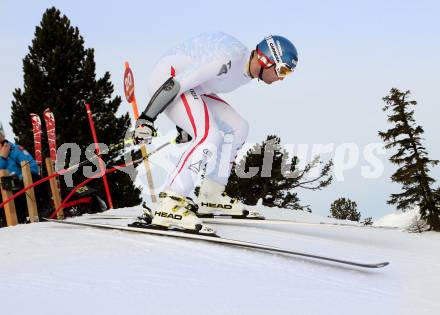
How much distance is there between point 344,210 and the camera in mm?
24406

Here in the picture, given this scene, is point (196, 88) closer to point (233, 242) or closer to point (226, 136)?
point (226, 136)

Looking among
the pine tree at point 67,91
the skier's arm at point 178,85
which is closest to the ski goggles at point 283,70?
the skier's arm at point 178,85

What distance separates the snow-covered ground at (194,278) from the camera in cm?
253

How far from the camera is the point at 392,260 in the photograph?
163 inches

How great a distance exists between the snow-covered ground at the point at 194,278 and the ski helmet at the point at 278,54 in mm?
1536

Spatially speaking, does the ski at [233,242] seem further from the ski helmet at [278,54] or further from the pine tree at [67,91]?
the pine tree at [67,91]

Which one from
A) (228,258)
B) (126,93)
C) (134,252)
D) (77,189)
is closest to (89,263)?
(134,252)

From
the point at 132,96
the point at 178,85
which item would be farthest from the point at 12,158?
the point at 178,85

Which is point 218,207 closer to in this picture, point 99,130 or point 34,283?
point 34,283

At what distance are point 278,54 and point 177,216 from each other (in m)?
1.68

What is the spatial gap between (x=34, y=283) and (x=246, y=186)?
761 inches

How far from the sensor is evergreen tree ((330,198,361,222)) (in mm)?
23953

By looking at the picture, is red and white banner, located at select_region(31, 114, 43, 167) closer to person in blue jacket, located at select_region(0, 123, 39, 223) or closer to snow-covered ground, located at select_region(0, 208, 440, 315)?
person in blue jacket, located at select_region(0, 123, 39, 223)

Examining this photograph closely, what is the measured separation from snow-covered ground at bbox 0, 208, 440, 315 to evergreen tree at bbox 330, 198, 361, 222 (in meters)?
19.8
